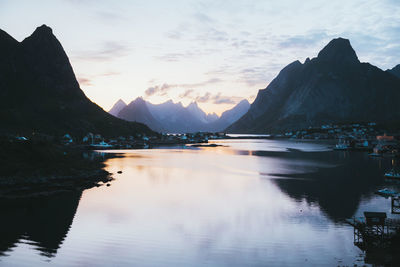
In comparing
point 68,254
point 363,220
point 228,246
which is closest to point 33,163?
point 68,254

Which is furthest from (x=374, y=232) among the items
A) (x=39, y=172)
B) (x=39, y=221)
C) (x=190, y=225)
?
(x=39, y=172)

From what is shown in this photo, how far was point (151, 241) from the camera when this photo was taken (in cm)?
2900

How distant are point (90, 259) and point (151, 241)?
599 centimetres

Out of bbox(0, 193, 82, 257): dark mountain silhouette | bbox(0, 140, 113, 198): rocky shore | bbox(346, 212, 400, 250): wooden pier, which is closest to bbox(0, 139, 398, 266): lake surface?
bbox(0, 193, 82, 257): dark mountain silhouette

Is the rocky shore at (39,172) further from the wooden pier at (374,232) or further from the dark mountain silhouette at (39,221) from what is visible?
the wooden pier at (374,232)

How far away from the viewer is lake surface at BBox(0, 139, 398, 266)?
81.9 ft

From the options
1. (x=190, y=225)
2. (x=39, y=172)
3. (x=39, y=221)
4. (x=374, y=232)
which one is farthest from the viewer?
(x=39, y=172)

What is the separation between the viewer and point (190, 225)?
1344 inches

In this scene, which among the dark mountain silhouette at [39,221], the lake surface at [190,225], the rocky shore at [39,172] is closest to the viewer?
Result: the lake surface at [190,225]

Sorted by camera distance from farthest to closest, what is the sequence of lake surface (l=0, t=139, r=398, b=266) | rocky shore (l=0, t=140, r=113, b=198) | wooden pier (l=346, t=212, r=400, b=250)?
rocky shore (l=0, t=140, r=113, b=198)
wooden pier (l=346, t=212, r=400, b=250)
lake surface (l=0, t=139, r=398, b=266)

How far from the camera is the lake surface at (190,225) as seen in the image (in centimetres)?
2497

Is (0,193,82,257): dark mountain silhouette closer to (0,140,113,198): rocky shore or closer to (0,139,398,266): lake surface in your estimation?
(0,139,398,266): lake surface

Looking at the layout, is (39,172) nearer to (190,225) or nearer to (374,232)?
(190,225)

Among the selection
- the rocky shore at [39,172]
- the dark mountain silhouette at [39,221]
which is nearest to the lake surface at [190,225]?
the dark mountain silhouette at [39,221]
